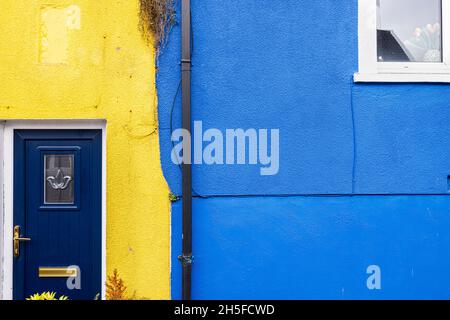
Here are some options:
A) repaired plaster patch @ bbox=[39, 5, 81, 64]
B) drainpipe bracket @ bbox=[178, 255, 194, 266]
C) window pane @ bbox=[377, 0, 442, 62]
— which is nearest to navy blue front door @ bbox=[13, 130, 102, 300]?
repaired plaster patch @ bbox=[39, 5, 81, 64]

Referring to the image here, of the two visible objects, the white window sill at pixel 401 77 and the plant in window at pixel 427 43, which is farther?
the plant in window at pixel 427 43

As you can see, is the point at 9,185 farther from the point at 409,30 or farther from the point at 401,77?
the point at 409,30

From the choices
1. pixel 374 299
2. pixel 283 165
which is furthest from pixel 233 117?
pixel 374 299

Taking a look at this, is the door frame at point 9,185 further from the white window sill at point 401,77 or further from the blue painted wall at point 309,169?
the white window sill at point 401,77

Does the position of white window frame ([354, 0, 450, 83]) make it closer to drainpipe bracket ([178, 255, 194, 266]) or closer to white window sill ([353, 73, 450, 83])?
white window sill ([353, 73, 450, 83])

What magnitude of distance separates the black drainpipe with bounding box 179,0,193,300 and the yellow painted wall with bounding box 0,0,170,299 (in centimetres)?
19

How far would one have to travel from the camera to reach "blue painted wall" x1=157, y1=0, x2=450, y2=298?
4.15 metres

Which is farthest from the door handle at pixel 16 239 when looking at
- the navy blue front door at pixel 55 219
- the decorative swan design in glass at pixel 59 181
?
the decorative swan design in glass at pixel 59 181

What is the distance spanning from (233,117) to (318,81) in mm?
883

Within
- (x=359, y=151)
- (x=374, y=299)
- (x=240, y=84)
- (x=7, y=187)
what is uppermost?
(x=240, y=84)

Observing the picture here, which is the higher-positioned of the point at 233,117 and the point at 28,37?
the point at 28,37

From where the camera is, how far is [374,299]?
4.16 m

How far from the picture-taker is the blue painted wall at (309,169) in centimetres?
415

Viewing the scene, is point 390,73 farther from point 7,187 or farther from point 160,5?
point 7,187
